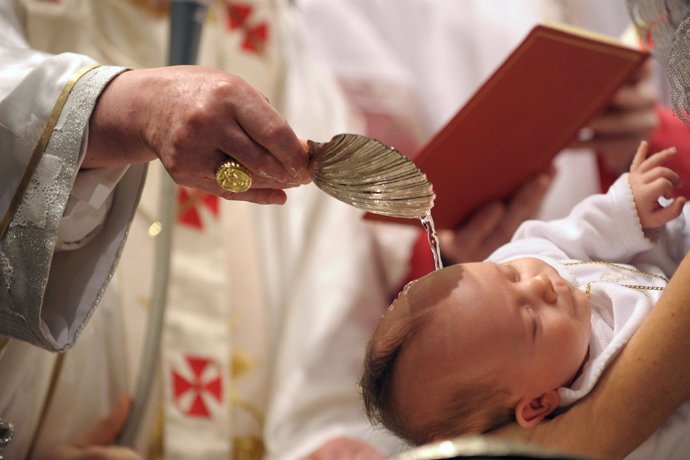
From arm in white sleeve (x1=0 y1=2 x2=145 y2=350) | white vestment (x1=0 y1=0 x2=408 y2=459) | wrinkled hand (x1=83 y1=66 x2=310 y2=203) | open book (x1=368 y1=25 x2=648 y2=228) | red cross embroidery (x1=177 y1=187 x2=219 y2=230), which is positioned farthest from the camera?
red cross embroidery (x1=177 y1=187 x2=219 y2=230)

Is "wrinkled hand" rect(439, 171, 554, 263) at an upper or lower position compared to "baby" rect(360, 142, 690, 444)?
lower

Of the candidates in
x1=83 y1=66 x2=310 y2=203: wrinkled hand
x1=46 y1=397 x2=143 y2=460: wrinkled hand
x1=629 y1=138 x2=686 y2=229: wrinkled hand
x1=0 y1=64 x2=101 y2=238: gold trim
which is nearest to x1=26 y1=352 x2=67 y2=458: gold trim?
x1=46 y1=397 x2=143 y2=460: wrinkled hand

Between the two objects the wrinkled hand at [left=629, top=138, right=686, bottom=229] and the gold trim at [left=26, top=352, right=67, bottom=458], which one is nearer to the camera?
the wrinkled hand at [left=629, top=138, right=686, bottom=229]

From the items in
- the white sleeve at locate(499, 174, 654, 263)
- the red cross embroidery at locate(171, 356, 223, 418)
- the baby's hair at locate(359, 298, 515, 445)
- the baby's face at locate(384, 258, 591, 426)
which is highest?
the white sleeve at locate(499, 174, 654, 263)

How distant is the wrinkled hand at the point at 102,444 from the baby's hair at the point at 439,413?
1.57 ft

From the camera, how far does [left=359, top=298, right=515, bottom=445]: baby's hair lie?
85 centimetres

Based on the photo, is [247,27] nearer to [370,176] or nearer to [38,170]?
[38,170]

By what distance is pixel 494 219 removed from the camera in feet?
4.45

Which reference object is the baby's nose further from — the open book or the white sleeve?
the open book

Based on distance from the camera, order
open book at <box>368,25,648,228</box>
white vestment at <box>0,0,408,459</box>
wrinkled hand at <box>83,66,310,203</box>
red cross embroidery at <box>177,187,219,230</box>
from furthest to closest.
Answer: red cross embroidery at <box>177,187,219,230</box>, white vestment at <box>0,0,408,459</box>, open book at <box>368,25,648,228</box>, wrinkled hand at <box>83,66,310,203</box>

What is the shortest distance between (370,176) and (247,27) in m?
1.10

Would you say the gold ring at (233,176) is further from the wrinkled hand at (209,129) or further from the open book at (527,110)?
the open book at (527,110)

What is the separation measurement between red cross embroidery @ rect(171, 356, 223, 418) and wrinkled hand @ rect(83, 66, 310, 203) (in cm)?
75

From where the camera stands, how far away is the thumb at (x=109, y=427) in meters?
1.25
